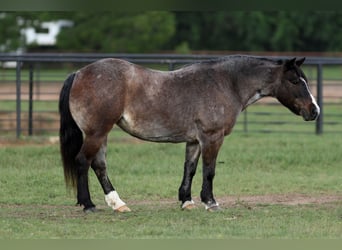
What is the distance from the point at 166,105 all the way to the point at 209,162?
32.0 inches

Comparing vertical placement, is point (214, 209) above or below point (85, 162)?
below

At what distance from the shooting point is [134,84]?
8773mm

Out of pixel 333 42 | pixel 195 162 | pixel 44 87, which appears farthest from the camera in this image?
pixel 333 42

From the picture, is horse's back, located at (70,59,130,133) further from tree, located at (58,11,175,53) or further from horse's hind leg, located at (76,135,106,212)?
tree, located at (58,11,175,53)

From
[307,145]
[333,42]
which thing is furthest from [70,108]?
[333,42]

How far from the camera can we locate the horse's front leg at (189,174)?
9.30 m

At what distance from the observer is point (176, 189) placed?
1084 cm

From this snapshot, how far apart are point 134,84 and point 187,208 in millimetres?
1565

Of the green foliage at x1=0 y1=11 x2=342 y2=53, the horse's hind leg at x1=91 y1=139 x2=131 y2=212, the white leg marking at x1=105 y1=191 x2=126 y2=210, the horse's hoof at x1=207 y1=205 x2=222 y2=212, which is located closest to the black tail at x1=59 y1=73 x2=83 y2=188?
the horse's hind leg at x1=91 y1=139 x2=131 y2=212

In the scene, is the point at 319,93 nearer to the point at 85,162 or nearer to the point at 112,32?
the point at 85,162

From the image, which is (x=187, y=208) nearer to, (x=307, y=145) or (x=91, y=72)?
(x=91, y=72)

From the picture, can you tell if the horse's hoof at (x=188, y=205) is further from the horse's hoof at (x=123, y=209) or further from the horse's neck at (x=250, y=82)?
the horse's neck at (x=250, y=82)

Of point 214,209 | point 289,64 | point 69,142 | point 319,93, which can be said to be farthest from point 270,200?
point 319,93

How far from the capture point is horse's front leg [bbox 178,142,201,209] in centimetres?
930
